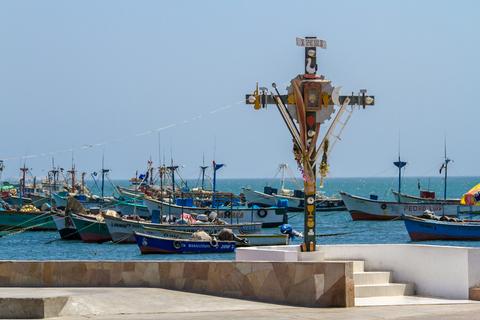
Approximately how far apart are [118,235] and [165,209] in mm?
25455

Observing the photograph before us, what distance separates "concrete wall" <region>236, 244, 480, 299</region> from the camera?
19094 millimetres

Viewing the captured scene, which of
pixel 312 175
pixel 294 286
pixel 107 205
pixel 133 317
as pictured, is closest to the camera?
pixel 133 317

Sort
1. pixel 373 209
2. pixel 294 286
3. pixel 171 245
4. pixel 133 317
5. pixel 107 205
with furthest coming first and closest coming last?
1. pixel 107 205
2. pixel 373 209
3. pixel 171 245
4. pixel 294 286
5. pixel 133 317

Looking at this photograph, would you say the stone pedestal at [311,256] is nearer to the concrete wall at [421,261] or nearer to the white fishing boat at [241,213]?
the concrete wall at [421,261]

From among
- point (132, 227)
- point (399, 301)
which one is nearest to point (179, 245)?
point (132, 227)

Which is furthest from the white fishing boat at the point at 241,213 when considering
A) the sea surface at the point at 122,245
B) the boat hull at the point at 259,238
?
the boat hull at the point at 259,238

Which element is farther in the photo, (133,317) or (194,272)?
(194,272)

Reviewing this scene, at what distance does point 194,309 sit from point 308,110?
184 inches

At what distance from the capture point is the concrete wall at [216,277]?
58.4 ft

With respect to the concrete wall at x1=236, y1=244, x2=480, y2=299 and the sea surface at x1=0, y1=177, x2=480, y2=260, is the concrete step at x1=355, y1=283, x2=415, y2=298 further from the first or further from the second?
the sea surface at x1=0, y1=177, x2=480, y2=260

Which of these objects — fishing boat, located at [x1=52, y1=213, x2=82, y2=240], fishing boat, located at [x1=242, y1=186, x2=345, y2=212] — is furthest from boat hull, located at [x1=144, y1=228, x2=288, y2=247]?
fishing boat, located at [x1=242, y1=186, x2=345, y2=212]

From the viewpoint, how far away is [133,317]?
16.5 metres

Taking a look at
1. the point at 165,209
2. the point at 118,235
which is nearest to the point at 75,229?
the point at 118,235

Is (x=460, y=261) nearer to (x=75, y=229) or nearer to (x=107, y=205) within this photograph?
(x=75, y=229)
